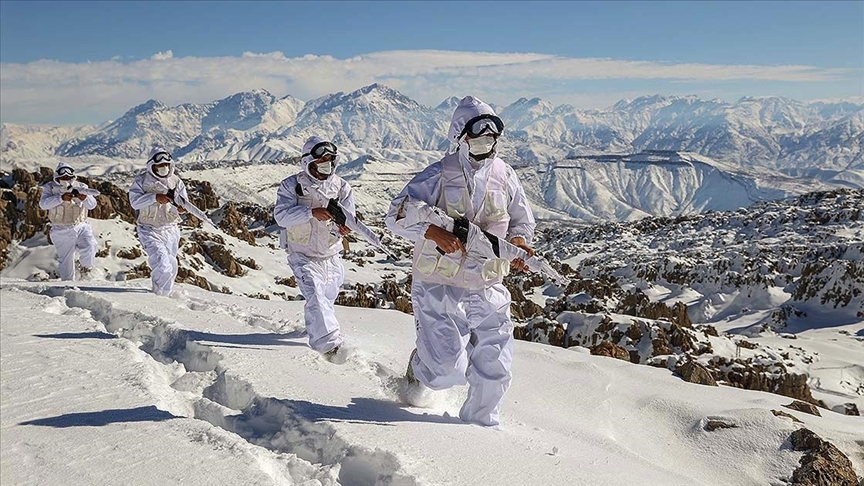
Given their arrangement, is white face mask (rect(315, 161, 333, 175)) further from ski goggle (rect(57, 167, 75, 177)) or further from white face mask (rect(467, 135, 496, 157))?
ski goggle (rect(57, 167, 75, 177))

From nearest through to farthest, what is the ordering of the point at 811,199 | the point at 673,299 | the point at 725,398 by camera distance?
the point at 725,398, the point at 673,299, the point at 811,199

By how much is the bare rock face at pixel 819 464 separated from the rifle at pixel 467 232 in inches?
109

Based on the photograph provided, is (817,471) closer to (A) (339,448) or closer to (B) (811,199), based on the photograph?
(A) (339,448)

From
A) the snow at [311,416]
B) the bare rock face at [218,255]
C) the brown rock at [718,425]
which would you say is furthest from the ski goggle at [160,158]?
the bare rock face at [218,255]

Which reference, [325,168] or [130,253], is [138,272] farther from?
[325,168]

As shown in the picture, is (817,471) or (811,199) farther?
(811,199)

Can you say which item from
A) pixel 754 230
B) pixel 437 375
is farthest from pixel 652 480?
pixel 754 230

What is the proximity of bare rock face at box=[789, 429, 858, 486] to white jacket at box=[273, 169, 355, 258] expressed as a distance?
17.7 feet

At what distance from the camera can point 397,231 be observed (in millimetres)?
5156

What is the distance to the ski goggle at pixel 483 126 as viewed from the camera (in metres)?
4.99

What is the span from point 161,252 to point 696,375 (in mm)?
9216

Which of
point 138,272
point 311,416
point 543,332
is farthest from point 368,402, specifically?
point 138,272

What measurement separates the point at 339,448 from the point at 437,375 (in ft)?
4.03

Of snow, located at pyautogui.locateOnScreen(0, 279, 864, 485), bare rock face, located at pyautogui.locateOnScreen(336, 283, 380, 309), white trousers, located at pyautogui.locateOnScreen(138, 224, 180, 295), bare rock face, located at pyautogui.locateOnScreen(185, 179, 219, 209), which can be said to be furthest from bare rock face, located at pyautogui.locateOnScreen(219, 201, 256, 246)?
snow, located at pyautogui.locateOnScreen(0, 279, 864, 485)
